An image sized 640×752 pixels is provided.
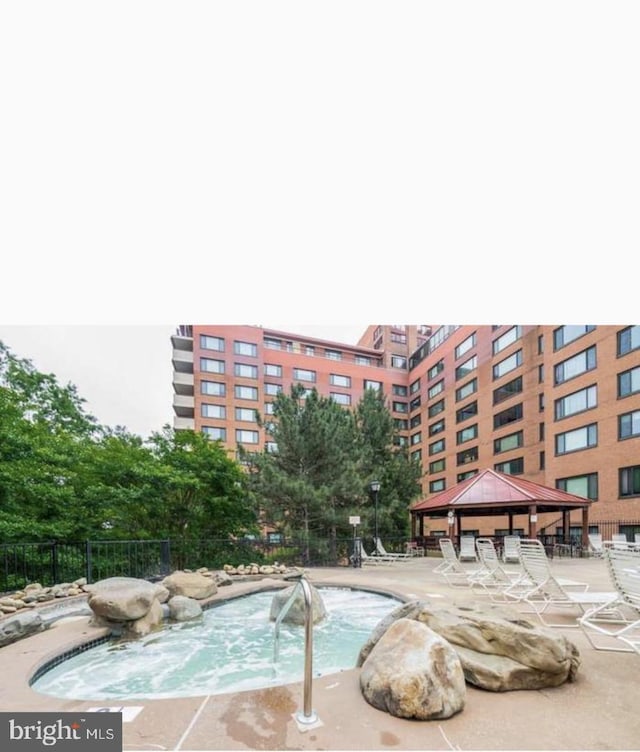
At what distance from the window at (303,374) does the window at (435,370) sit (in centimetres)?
1176

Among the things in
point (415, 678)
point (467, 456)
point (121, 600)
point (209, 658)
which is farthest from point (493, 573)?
point (467, 456)

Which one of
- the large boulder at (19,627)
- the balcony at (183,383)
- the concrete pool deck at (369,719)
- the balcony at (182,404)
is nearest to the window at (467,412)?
the balcony at (182,404)

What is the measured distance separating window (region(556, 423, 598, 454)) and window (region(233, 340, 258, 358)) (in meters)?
25.4

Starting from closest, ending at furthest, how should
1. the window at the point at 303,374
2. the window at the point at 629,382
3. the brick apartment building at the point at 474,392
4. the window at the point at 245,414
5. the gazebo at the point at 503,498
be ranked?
the gazebo at the point at 503,498 < the window at the point at 629,382 < the brick apartment building at the point at 474,392 < the window at the point at 245,414 < the window at the point at 303,374

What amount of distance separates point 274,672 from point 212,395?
32070 millimetres

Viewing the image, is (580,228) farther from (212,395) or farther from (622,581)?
(212,395)

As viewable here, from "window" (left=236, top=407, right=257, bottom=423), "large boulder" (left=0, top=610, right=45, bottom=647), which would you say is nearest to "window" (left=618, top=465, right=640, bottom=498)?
"large boulder" (left=0, top=610, right=45, bottom=647)

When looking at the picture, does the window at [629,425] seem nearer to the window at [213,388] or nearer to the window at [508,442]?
the window at [508,442]

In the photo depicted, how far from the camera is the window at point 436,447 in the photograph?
39281 millimetres

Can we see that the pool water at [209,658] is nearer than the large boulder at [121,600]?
Yes

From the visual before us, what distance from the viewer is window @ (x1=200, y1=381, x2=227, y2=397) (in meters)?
35.9

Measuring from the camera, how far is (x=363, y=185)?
3197 millimetres

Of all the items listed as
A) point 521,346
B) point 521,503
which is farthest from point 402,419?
point 521,503

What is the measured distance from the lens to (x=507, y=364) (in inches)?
1206
